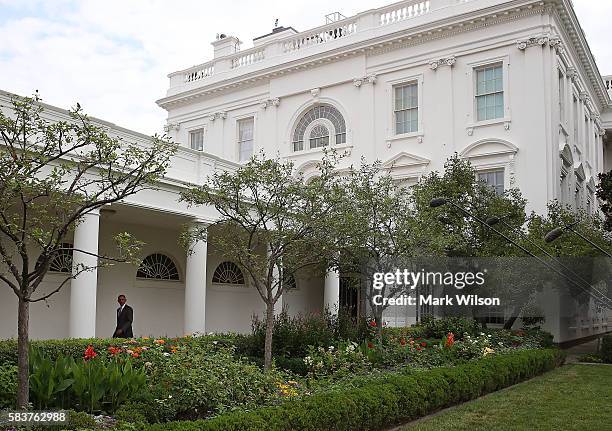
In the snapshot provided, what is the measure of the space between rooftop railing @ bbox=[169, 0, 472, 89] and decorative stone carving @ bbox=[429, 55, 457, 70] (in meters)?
1.85

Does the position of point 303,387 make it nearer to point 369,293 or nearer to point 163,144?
point 163,144

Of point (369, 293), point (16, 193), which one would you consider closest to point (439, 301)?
point (369, 293)

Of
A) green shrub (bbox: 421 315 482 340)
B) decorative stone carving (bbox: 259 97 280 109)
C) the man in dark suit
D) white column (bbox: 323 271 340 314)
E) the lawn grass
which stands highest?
decorative stone carving (bbox: 259 97 280 109)

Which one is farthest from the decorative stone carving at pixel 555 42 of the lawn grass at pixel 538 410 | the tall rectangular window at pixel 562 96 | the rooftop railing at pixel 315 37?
the lawn grass at pixel 538 410

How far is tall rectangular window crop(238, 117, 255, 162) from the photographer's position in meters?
29.0

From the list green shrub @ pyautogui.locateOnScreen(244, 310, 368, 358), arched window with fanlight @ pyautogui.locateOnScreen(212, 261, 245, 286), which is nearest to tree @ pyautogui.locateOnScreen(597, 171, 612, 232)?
green shrub @ pyautogui.locateOnScreen(244, 310, 368, 358)

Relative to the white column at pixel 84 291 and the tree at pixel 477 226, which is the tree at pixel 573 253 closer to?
the tree at pixel 477 226

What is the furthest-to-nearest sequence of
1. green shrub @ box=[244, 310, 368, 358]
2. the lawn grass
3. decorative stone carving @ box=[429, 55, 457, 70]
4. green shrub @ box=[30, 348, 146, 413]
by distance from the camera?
decorative stone carving @ box=[429, 55, 457, 70], green shrub @ box=[244, 310, 368, 358], the lawn grass, green shrub @ box=[30, 348, 146, 413]

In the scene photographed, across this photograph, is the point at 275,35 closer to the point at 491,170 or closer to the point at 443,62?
the point at 443,62

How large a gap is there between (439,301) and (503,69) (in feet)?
26.8

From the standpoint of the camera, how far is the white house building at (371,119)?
19156 millimetres

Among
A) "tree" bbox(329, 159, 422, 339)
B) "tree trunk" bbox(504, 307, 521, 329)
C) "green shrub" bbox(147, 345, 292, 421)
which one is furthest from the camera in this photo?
"tree trunk" bbox(504, 307, 521, 329)

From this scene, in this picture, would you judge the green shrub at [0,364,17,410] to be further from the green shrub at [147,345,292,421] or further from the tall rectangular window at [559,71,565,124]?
the tall rectangular window at [559,71,565,124]

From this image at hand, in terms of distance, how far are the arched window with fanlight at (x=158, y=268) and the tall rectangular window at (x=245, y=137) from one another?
28.0 feet
